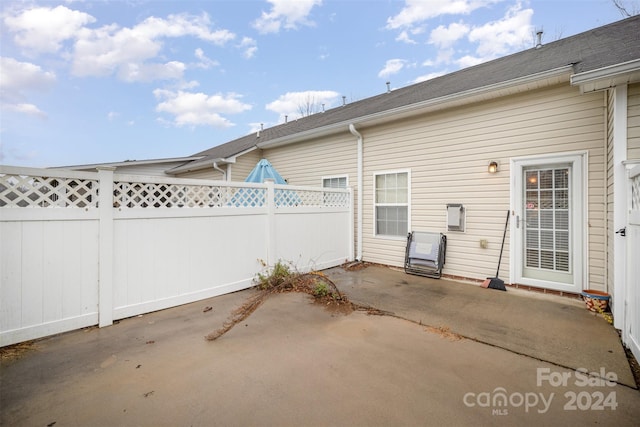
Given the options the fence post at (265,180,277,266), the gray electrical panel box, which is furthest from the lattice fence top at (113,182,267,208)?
the gray electrical panel box

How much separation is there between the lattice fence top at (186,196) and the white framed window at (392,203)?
274 cm

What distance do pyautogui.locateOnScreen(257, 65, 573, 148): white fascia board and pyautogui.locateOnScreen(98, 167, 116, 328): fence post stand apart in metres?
4.59

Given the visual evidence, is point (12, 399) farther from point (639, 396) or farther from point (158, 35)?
point (158, 35)

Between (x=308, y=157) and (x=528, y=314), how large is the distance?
5.76 m

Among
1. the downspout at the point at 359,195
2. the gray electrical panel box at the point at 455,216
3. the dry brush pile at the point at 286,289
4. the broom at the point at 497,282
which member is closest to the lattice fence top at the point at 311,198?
the downspout at the point at 359,195

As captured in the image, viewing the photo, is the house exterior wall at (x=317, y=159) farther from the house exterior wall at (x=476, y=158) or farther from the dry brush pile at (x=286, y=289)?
the dry brush pile at (x=286, y=289)

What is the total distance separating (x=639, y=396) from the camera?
182cm

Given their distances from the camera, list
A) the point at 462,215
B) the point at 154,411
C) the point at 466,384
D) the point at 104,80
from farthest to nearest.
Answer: the point at 104,80
the point at 462,215
the point at 466,384
the point at 154,411

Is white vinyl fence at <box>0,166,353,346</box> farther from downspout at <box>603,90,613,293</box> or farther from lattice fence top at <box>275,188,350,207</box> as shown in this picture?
downspout at <box>603,90,613,293</box>

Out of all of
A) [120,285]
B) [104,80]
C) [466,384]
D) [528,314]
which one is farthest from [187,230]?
[104,80]

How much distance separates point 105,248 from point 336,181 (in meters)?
5.00

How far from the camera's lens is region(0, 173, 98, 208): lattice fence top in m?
2.53

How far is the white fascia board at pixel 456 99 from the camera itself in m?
3.80

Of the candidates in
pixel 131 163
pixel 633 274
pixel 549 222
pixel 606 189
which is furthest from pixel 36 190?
pixel 131 163
